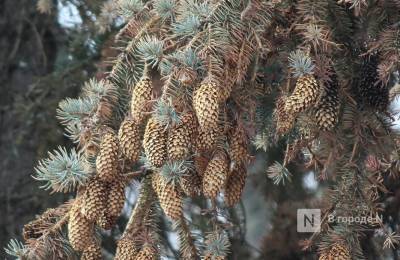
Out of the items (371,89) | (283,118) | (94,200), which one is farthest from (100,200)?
(371,89)

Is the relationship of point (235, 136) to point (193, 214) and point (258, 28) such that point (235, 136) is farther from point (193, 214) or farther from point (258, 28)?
point (193, 214)

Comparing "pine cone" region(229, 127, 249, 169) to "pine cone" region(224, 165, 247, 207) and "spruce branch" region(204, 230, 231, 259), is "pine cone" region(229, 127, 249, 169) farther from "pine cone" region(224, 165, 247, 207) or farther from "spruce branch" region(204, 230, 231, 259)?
"spruce branch" region(204, 230, 231, 259)

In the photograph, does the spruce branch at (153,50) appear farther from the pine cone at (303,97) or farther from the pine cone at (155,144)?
the pine cone at (303,97)

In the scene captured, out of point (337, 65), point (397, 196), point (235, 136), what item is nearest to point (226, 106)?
point (235, 136)

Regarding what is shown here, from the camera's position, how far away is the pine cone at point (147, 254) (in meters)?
2.07

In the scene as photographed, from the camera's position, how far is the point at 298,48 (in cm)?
217

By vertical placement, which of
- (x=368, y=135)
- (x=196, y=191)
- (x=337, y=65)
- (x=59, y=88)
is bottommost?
(x=196, y=191)

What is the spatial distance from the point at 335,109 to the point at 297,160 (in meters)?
0.88

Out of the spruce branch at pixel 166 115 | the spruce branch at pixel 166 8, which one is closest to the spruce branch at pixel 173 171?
the spruce branch at pixel 166 115

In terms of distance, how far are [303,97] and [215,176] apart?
30 cm

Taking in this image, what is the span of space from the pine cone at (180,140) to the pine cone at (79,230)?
1.03 ft

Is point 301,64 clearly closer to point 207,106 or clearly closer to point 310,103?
point 310,103

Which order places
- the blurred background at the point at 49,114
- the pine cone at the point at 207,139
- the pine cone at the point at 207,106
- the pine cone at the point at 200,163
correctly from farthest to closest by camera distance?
the blurred background at the point at 49,114, the pine cone at the point at 200,163, the pine cone at the point at 207,139, the pine cone at the point at 207,106

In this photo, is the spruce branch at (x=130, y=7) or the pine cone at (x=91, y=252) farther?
the spruce branch at (x=130, y=7)
